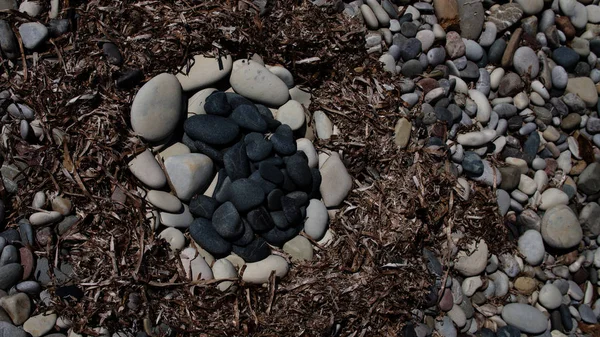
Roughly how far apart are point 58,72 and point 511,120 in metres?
2.69

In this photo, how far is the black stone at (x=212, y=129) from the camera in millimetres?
2635

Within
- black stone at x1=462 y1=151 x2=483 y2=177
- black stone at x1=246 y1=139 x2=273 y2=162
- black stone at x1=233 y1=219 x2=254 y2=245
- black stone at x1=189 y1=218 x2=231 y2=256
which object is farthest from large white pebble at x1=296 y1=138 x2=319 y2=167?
black stone at x1=462 y1=151 x2=483 y2=177

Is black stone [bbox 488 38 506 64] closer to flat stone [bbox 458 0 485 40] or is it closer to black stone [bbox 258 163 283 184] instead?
flat stone [bbox 458 0 485 40]

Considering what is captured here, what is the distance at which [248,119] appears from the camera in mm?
2682

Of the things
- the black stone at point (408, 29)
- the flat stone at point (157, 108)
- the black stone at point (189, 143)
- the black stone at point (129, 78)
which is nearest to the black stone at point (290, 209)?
the black stone at point (189, 143)

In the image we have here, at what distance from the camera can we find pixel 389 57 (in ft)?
10.3

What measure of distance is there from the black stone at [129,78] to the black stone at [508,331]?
2.46 metres

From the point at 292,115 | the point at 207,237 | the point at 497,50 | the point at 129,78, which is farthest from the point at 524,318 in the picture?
the point at 129,78

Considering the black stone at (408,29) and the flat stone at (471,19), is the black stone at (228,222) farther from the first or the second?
the flat stone at (471,19)

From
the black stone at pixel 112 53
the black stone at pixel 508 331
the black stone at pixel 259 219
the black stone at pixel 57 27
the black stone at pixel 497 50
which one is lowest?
the black stone at pixel 508 331

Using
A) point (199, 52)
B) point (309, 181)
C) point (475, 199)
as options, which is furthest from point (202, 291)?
point (475, 199)

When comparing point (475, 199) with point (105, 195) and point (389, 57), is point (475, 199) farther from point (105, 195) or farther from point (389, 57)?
point (105, 195)

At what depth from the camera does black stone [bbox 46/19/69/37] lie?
8.48ft

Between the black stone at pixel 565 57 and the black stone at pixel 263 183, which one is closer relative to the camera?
the black stone at pixel 263 183
